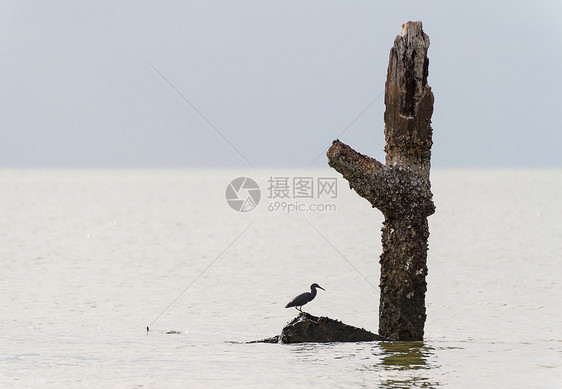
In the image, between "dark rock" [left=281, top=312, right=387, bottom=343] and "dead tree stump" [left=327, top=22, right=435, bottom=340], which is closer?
"dead tree stump" [left=327, top=22, right=435, bottom=340]

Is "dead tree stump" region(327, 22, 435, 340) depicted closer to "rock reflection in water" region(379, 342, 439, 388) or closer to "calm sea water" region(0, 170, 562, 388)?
"rock reflection in water" region(379, 342, 439, 388)

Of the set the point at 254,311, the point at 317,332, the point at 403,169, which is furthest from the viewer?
the point at 254,311

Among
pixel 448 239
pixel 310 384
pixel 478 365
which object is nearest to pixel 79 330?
pixel 310 384

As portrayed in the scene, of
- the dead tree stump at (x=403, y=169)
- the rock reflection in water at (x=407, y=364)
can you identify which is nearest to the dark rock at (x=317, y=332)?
the rock reflection in water at (x=407, y=364)

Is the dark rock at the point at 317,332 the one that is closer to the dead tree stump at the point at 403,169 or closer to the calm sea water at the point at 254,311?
the calm sea water at the point at 254,311

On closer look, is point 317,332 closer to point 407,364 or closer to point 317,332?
point 317,332

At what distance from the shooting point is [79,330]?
2041 cm

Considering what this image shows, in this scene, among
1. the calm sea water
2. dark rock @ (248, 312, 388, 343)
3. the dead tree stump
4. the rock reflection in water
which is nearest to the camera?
the rock reflection in water

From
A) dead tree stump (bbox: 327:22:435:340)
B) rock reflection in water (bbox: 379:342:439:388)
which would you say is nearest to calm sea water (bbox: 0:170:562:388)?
rock reflection in water (bbox: 379:342:439:388)

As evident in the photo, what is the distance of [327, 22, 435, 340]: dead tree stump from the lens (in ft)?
52.5

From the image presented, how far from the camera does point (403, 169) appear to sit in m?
16.1

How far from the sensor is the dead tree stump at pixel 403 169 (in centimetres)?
1600

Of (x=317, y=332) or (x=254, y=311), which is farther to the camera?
(x=254, y=311)

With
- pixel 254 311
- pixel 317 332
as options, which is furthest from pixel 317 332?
pixel 254 311
